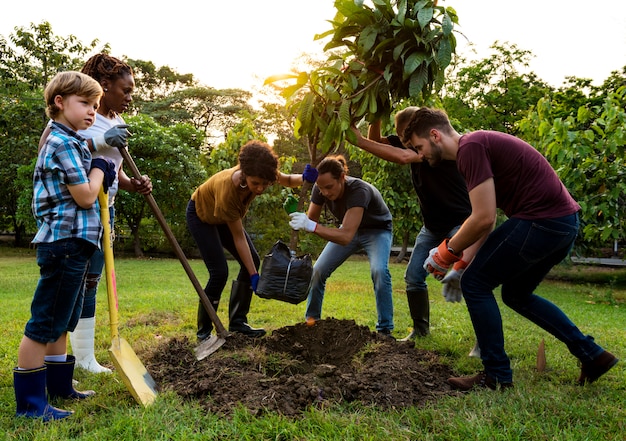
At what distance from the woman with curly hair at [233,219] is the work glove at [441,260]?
4.25 feet

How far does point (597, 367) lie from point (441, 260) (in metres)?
1.17

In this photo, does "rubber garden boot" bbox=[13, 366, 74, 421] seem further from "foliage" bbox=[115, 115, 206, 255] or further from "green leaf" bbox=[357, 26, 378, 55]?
"foliage" bbox=[115, 115, 206, 255]

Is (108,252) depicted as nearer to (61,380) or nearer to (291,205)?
(61,380)

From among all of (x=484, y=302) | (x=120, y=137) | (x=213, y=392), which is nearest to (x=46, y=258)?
(x=120, y=137)

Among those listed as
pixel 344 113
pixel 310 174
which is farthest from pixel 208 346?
pixel 344 113

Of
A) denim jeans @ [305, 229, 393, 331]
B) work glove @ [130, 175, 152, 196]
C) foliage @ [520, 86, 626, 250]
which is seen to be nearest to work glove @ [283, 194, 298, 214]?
denim jeans @ [305, 229, 393, 331]

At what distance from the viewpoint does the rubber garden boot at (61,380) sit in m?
2.93

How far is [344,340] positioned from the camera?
4.03 m

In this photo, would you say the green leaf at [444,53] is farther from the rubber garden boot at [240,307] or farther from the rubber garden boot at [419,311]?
the rubber garden boot at [240,307]

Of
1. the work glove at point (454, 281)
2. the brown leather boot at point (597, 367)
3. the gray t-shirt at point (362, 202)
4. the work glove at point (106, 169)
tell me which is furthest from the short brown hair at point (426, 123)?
the work glove at point (106, 169)

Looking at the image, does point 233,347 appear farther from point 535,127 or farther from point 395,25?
point 535,127

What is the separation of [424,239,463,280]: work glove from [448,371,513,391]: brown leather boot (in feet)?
2.14

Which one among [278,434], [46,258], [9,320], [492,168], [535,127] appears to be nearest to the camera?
[278,434]

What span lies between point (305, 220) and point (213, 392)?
4.78 ft
